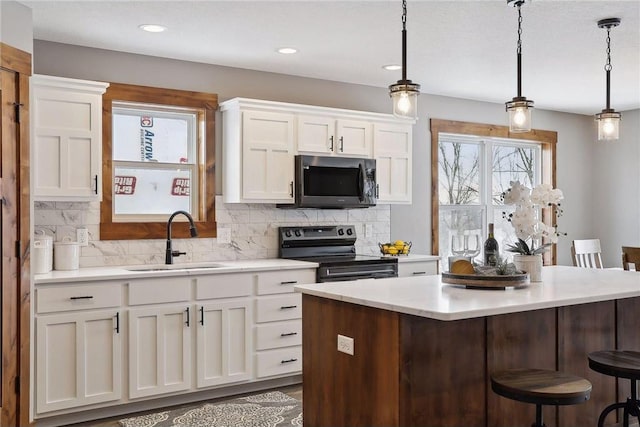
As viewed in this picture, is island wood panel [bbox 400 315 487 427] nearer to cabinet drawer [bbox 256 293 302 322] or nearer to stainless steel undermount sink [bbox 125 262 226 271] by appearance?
cabinet drawer [bbox 256 293 302 322]

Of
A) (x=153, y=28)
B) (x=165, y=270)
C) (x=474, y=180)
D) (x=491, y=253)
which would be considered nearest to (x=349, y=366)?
(x=491, y=253)

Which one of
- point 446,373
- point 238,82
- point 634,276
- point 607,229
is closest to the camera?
point 446,373

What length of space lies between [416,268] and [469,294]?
250 cm

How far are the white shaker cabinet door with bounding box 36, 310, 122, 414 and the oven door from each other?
155 cm

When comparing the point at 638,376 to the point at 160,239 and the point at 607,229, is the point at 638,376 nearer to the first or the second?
the point at 160,239

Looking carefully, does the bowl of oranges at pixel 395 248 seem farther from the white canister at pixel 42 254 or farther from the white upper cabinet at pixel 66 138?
the white canister at pixel 42 254

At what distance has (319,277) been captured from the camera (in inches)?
187

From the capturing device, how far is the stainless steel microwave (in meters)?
5.00

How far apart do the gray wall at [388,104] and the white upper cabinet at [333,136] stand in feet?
1.19

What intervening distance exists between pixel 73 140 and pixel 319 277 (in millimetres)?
1974

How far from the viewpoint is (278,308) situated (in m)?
4.57

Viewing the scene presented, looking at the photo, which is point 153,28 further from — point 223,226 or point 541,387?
point 541,387

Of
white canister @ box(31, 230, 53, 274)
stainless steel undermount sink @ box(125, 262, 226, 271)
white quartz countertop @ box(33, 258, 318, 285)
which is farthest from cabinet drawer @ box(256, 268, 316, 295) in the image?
white canister @ box(31, 230, 53, 274)

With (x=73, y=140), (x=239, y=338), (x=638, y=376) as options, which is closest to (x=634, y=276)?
(x=638, y=376)
